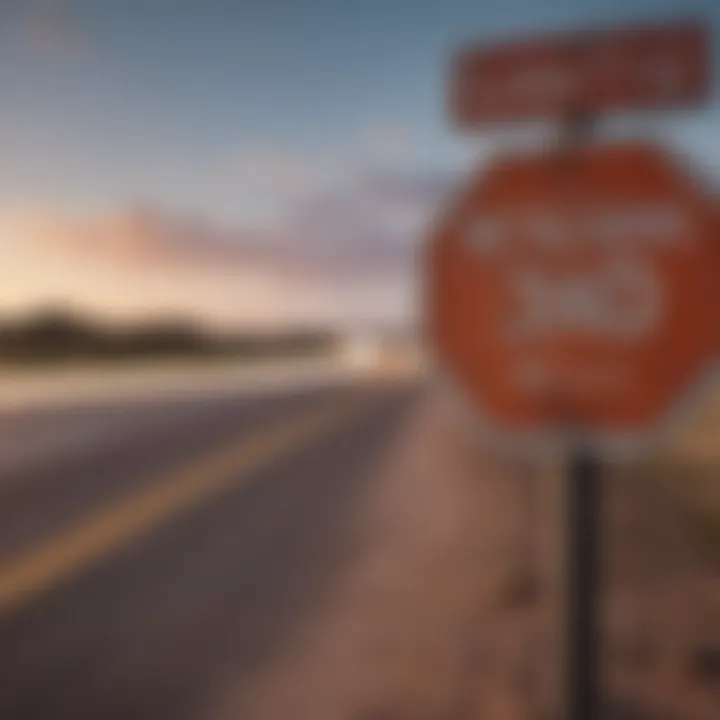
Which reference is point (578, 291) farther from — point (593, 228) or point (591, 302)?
point (593, 228)

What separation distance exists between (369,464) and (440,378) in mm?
9465

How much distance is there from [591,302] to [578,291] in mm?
39

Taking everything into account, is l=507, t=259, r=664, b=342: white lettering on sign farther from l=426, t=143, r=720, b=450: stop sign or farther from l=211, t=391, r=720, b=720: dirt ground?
Result: l=211, t=391, r=720, b=720: dirt ground

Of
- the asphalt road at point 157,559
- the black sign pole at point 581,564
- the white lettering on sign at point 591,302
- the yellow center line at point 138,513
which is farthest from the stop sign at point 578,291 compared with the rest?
the yellow center line at point 138,513

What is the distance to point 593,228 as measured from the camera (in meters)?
2.44

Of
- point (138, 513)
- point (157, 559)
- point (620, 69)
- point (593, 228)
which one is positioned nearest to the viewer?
point (593, 228)

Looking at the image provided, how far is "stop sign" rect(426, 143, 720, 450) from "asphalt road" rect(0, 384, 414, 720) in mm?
2180

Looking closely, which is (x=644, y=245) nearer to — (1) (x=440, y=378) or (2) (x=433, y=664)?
(1) (x=440, y=378)

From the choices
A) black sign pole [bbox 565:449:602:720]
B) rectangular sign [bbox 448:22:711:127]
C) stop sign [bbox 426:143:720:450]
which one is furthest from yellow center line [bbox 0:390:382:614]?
rectangular sign [bbox 448:22:711:127]

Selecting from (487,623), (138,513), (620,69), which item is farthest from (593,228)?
(138,513)

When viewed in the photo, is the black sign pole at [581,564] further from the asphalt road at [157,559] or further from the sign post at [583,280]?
the asphalt road at [157,559]

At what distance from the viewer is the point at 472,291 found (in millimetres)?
2545

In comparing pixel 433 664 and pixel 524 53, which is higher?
pixel 524 53

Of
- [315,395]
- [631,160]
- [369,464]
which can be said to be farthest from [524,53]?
[315,395]
